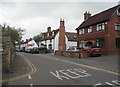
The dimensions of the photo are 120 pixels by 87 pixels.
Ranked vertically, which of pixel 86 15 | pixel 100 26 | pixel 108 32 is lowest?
pixel 108 32

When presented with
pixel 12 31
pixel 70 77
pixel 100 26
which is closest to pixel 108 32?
pixel 100 26

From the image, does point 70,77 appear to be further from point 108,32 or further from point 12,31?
point 12,31

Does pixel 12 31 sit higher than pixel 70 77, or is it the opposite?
pixel 12 31

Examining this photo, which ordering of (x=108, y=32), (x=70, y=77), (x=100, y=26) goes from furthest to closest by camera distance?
(x=100, y=26), (x=108, y=32), (x=70, y=77)

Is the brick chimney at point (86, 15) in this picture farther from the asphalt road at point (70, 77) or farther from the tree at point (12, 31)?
the asphalt road at point (70, 77)

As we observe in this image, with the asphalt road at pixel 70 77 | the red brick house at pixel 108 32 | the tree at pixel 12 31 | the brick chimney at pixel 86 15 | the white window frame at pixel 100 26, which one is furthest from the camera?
the brick chimney at pixel 86 15

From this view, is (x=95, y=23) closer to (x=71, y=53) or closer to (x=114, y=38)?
(x=114, y=38)

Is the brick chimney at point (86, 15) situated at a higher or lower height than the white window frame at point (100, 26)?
higher

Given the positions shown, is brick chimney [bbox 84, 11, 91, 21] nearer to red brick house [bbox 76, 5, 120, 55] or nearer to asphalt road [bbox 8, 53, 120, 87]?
red brick house [bbox 76, 5, 120, 55]

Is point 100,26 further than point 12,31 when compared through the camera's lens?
No

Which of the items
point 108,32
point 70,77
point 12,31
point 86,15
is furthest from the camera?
point 12,31

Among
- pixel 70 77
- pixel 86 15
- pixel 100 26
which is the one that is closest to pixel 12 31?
pixel 86 15

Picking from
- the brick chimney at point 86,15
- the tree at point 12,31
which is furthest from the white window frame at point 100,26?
the tree at point 12,31

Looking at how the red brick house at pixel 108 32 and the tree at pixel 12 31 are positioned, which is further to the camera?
the tree at pixel 12 31
